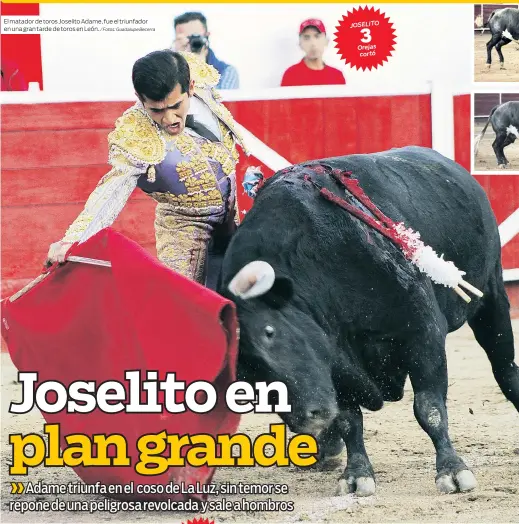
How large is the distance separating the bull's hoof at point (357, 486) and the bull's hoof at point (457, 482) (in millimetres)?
213

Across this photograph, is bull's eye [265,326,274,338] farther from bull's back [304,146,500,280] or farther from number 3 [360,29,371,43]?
number 3 [360,29,371,43]

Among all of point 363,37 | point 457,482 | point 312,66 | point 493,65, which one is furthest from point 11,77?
point 457,482

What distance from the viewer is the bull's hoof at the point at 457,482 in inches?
134

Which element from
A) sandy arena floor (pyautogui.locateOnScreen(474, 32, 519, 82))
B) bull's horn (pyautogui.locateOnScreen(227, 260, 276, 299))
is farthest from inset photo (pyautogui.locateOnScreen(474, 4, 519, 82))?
bull's horn (pyautogui.locateOnScreen(227, 260, 276, 299))

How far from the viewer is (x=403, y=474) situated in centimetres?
373

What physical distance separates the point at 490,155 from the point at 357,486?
332 cm

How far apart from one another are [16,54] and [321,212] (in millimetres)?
4306

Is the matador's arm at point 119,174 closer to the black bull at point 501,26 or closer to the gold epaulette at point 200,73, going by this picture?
the gold epaulette at point 200,73

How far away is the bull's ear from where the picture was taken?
10.5 ft

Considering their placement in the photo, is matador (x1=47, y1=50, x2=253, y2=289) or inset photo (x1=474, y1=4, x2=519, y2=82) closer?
matador (x1=47, y1=50, x2=253, y2=289)

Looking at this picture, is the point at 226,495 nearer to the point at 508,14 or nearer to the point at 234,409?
the point at 234,409

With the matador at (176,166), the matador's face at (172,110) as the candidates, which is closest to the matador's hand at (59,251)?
the matador at (176,166)

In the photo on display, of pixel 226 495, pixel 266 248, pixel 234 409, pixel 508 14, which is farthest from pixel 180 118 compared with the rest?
pixel 508 14

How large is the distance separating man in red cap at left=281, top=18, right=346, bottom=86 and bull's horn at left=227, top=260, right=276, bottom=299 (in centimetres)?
351
